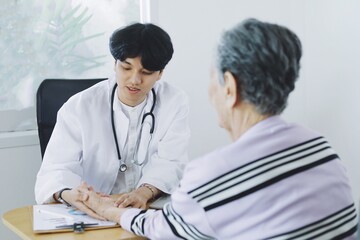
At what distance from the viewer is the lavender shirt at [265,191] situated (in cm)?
123

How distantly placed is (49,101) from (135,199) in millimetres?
869

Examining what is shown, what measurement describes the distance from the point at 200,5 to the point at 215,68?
1.90 meters

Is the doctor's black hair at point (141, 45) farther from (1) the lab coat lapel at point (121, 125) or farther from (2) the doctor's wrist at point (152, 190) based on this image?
(2) the doctor's wrist at point (152, 190)

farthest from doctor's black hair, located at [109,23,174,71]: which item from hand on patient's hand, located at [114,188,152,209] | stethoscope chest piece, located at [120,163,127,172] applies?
hand on patient's hand, located at [114,188,152,209]

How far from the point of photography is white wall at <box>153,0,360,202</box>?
301 cm

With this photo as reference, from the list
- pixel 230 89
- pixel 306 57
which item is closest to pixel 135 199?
pixel 230 89

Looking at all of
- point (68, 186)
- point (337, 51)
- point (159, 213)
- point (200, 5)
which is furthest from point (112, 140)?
point (337, 51)

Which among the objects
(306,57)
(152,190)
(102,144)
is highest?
(306,57)

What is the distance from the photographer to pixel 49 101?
253 cm

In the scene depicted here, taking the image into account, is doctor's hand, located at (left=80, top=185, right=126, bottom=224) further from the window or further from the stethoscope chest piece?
the window

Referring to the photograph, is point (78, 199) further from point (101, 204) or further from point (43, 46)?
point (43, 46)

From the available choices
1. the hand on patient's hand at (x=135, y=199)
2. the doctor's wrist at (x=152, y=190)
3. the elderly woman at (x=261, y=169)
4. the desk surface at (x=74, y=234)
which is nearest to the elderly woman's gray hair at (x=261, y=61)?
the elderly woman at (x=261, y=169)

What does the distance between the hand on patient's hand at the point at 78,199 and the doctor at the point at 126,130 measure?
116 mm

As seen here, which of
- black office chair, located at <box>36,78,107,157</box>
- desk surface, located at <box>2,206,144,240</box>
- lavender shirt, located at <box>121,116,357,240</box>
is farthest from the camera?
black office chair, located at <box>36,78,107,157</box>
